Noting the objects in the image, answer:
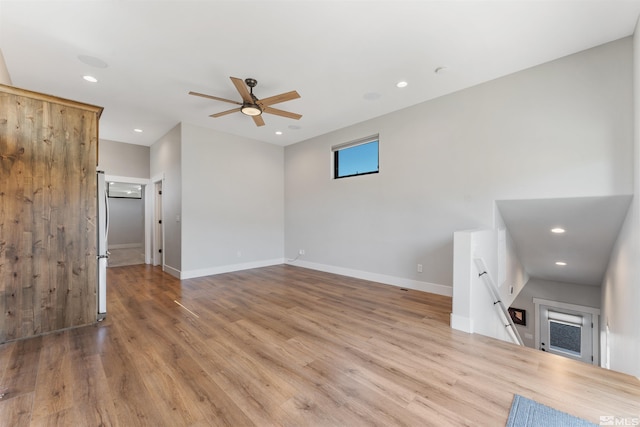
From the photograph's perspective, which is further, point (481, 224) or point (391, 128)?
point (391, 128)

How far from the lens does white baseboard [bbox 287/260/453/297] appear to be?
3.99 meters

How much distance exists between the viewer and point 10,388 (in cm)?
182

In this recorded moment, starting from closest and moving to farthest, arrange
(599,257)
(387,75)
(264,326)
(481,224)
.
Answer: (264,326) → (387,75) → (481,224) → (599,257)

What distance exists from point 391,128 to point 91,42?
414 centimetres

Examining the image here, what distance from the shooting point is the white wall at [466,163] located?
2766mm

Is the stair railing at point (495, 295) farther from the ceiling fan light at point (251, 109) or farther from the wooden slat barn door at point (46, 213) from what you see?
the wooden slat barn door at point (46, 213)

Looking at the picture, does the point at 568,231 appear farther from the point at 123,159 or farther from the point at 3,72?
the point at 123,159

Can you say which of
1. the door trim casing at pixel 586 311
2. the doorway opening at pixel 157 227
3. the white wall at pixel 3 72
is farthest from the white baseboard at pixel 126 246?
the door trim casing at pixel 586 311

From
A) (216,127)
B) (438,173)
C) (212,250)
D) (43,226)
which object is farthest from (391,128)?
(43,226)

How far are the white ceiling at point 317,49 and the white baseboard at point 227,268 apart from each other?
3.08 meters

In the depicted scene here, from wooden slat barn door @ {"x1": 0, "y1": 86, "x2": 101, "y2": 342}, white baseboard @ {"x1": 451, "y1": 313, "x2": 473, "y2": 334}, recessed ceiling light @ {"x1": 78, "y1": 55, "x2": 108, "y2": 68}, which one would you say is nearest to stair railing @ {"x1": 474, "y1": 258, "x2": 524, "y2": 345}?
white baseboard @ {"x1": 451, "y1": 313, "x2": 473, "y2": 334}

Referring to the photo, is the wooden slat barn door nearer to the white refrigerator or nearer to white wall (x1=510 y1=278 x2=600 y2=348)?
the white refrigerator

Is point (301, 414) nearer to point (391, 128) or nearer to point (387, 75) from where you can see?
point (387, 75)

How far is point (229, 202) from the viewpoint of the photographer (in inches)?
224
